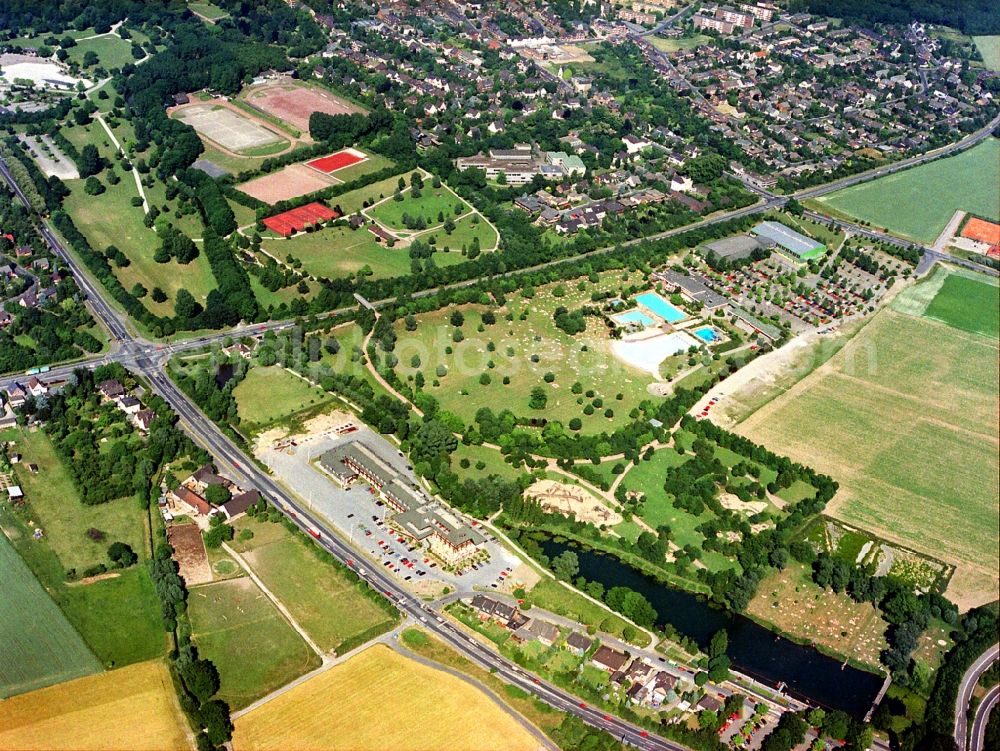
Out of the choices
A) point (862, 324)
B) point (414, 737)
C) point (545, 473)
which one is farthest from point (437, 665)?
point (862, 324)

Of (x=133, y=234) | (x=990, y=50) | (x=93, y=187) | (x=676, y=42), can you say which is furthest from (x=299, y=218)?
(x=990, y=50)

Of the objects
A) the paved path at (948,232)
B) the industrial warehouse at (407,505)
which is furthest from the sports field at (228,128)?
the paved path at (948,232)

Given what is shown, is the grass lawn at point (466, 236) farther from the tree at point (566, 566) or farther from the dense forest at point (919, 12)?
the dense forest at point (919, 12)

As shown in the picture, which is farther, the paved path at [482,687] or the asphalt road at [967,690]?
the asphalt road at [967,690]

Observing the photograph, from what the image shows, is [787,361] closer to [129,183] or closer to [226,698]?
[226,698]

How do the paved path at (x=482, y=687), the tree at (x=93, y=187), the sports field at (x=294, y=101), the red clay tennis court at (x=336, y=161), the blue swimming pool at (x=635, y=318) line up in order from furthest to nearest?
the sports field at (x=294, y=101) < the red clay tennis court at (x=336, y=161) < the tree at (x=93, y=187) < the blue swimming pool at (x=635, y=318) < the paved path at (x=482, y=687)

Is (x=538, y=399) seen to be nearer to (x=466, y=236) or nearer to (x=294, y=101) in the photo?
(x=466, y=236)

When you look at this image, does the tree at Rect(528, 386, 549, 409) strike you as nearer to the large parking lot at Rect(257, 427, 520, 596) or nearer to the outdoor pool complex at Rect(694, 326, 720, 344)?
the large parking lot at Rect(257, 427, 520, 596)
